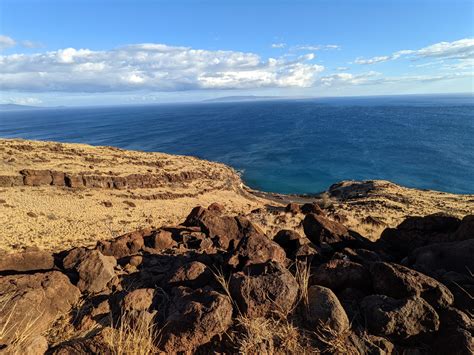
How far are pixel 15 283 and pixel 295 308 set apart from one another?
6.77m

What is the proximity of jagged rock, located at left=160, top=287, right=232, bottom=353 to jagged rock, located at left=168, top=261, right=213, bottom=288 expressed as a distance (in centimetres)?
136

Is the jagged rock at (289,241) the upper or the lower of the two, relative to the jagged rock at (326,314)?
lower

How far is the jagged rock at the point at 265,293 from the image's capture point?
6203mm

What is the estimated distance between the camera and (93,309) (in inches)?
288

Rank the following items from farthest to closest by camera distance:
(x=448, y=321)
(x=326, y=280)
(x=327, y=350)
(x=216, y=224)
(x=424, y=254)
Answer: (x=216, y=224) → (x=424, y=254) → (x=326, y=280) → (x=448, y=321) → (x=327, y=350)

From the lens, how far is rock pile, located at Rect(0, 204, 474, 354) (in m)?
5.57

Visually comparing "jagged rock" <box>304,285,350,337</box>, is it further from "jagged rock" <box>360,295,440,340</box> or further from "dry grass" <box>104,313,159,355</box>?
"dry grass" <box>104,313,159,355</box>

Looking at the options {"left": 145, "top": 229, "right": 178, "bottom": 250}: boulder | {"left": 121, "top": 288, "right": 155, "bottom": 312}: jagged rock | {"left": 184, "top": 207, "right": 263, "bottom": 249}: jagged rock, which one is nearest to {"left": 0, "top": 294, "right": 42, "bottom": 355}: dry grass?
{"left": 121, "top": 288, "right": 155, "bottom": 312}: jagged rock

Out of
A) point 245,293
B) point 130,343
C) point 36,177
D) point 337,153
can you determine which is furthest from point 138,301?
point 337,153

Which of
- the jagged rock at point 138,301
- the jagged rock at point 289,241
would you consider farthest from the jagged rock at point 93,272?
the jagged rock at point 289,241

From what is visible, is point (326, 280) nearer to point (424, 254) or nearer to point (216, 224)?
point (424, 254)

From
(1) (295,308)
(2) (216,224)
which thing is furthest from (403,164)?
Answer: (1) (295,308)

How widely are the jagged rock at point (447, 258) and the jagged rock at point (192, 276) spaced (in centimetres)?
563

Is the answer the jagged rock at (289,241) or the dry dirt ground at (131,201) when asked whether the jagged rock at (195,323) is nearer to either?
the jagged rock at (289,241)
